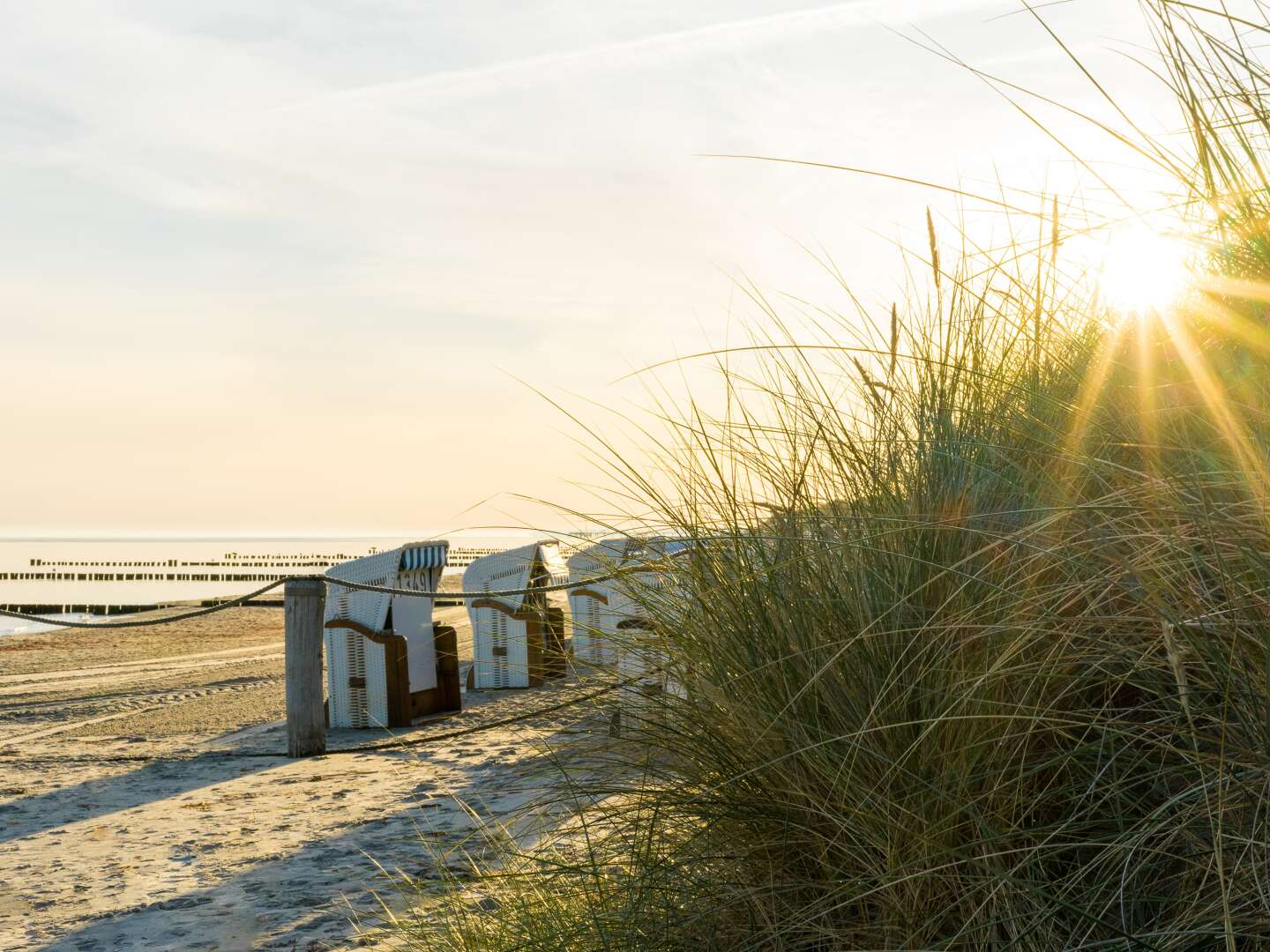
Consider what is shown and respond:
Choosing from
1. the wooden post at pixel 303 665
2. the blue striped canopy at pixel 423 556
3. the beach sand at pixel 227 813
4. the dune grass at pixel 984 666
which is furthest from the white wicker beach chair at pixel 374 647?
the dune grass at pixel 984 666

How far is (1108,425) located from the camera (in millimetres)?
2316

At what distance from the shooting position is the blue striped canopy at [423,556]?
8.25 metres

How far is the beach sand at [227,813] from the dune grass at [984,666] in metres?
0.45

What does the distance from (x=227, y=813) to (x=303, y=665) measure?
147cm

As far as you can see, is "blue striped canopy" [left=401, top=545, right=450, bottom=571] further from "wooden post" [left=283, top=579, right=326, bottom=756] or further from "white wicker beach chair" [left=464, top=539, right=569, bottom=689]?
"wooden post" [left=283, top=579, right=326, bottom=756]

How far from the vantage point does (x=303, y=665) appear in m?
6.68

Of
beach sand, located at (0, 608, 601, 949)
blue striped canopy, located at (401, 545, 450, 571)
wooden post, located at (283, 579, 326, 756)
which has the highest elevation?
blue striped canopy, located at (401, 545, 450, 571)

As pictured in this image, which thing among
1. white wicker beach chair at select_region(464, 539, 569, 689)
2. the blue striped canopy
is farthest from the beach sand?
the blue striped canopy

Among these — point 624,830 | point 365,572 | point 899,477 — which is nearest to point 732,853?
point 624,830

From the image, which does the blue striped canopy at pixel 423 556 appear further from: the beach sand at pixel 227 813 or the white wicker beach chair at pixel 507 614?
the beach sand at pixel 227 813

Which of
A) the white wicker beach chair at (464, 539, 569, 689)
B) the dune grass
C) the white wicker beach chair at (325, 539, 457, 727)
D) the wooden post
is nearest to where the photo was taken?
the dune grass

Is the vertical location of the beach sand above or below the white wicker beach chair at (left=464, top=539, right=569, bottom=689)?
below

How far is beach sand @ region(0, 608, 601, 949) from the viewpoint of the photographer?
3555 millimetres

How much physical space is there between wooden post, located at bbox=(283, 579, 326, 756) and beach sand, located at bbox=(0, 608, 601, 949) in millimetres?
215
